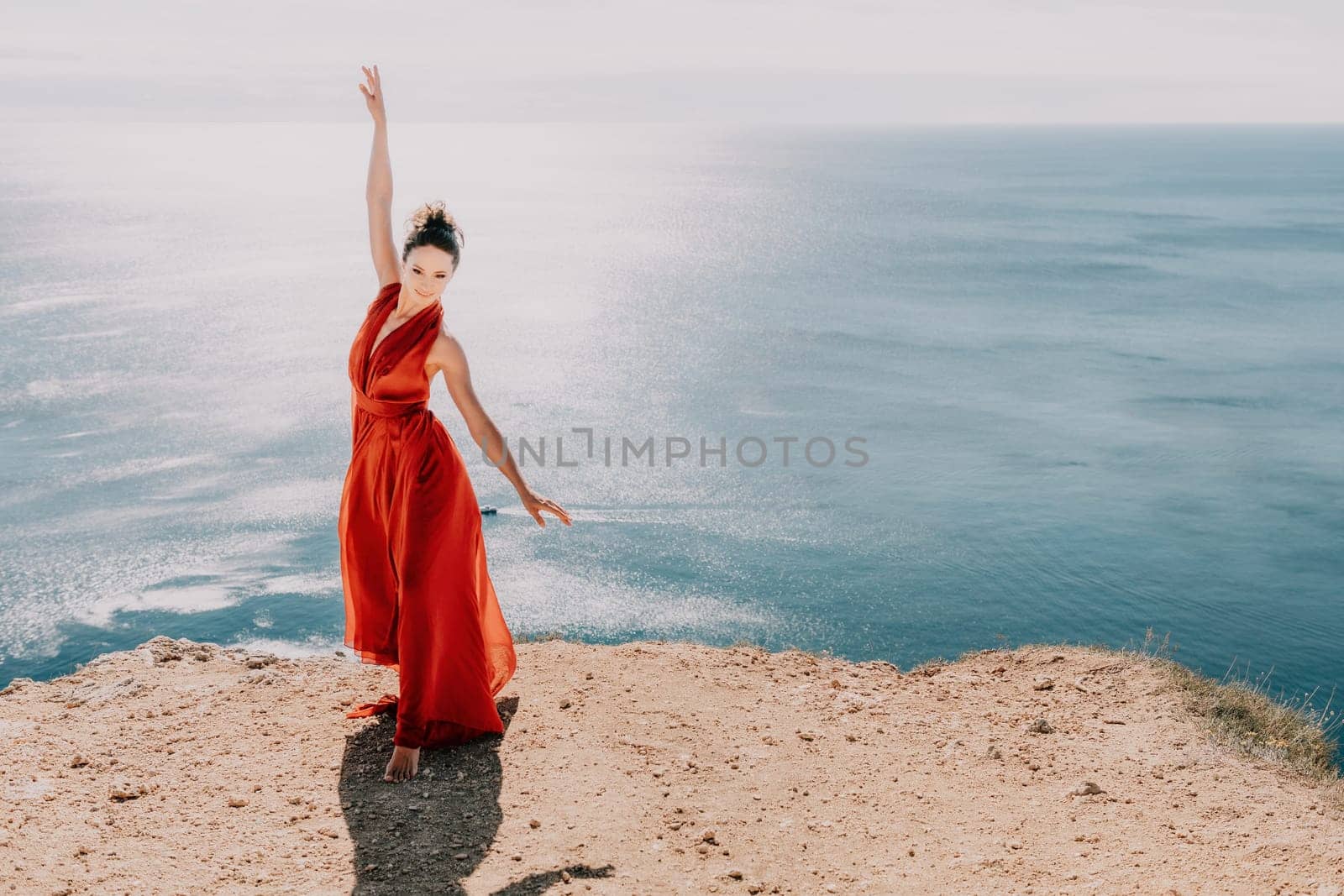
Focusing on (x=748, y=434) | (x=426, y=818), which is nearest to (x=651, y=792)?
(x=426, y=818)

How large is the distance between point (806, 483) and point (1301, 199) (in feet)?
415

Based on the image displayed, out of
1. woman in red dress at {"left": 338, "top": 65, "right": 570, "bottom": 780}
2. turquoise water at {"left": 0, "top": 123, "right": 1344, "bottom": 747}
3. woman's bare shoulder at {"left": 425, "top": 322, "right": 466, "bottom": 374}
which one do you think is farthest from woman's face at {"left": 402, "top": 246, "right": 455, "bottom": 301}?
turquoise water at {"left": 0, "top": 123, "right": 1344, "bottom": 747}

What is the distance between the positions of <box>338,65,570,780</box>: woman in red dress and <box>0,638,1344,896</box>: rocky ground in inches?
17.8

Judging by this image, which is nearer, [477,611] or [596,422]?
→ [477,611]

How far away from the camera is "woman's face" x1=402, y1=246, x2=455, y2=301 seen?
5.61 meters

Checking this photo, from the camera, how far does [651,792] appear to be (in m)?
5.91

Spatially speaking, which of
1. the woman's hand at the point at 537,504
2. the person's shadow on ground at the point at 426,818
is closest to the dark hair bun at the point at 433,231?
the woman's hand at the point at 537,504

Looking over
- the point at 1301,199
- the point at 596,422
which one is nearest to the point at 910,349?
the point at 596,422

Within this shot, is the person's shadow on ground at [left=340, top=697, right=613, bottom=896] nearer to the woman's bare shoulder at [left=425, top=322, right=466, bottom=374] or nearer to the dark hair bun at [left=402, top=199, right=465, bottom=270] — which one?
the woman's bare shoulder at [left=425, top=322, right=466, bottom=374]

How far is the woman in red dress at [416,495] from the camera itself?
5734mm

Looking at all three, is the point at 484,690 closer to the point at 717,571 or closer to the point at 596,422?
the point at 717,571

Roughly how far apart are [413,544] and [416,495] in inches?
11.0

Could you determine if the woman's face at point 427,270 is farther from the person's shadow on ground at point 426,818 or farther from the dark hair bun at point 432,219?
the person's shadow on ground at point 426,818

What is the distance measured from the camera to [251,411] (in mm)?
45969
